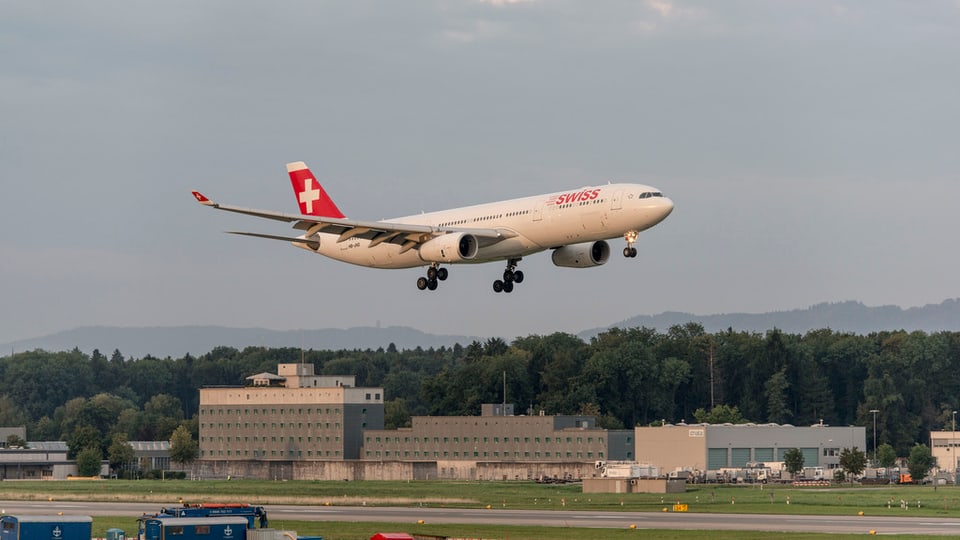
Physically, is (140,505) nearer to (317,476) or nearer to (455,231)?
(455,231)

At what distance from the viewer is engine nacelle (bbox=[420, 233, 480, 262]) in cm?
9006

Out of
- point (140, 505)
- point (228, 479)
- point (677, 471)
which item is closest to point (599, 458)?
point (677, 471)

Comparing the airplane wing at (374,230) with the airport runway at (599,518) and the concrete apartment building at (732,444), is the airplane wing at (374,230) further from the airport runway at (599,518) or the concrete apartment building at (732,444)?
the concrete apartment building at (732,444)

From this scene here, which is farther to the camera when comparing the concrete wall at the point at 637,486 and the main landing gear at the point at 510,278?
the concrete wall at the point at 637,486

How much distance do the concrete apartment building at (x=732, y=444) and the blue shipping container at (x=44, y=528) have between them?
114216 millimetres

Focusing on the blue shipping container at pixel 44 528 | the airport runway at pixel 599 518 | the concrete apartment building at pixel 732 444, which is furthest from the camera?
the concrete apartment building at pixel 732 444

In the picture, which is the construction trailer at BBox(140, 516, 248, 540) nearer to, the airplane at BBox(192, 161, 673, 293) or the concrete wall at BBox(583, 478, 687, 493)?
the airplane at BBox(192, 161, 673, 293)

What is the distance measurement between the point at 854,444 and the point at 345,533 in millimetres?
116412

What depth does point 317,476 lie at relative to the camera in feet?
623

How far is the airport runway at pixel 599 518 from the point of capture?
90.9 m

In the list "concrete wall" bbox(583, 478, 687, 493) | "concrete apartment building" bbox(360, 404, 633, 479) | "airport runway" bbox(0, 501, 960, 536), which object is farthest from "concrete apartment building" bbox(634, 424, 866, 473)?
"airport runway" bbox(0, 501, 960, 536)

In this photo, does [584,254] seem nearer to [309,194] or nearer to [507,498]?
[309,194]

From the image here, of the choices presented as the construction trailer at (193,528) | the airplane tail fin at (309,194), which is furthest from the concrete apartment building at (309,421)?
the construction trailer at (193,528)

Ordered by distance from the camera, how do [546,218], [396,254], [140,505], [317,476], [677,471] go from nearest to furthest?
1. [546,218]
2. [396,254]
3. [140,505]
4. [677,471]
5. [317,476]
